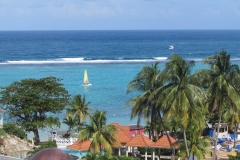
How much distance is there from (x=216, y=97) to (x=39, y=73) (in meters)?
47.8

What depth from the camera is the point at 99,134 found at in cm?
1852

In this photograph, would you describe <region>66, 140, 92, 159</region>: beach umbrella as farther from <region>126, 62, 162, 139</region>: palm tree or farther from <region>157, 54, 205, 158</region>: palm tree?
<region>157, 54, 205, 158</region>: palm tree

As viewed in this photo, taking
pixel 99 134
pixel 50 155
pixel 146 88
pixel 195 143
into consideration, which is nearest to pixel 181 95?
pixel 195 143

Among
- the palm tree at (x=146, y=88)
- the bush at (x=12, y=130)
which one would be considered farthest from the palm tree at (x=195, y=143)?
the bush at (x=12, y=130)

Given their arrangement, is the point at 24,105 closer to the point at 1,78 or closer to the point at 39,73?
the point at 1,78

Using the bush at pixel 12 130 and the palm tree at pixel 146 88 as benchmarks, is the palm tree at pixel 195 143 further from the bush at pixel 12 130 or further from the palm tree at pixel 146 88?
the bush at pixel 12 130

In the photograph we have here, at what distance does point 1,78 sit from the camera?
58781 millimetres

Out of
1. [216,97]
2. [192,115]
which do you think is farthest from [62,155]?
[216,97]

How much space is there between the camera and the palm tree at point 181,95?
16656 millimetres

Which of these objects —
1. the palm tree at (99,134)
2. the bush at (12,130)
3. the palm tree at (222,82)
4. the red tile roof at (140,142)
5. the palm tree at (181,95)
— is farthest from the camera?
the bush at (12,130)

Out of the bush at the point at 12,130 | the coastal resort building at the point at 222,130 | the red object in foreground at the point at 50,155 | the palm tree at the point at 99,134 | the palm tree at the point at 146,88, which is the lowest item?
the coastal resort building at the point at 222,130

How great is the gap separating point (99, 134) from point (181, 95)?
4.16m

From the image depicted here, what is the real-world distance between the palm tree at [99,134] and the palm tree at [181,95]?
2.81 metres

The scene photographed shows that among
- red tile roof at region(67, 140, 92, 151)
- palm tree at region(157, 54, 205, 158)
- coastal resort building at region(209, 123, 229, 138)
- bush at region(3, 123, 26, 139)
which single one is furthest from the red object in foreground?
coastal resort building at region(209, 123, 229, 138)
